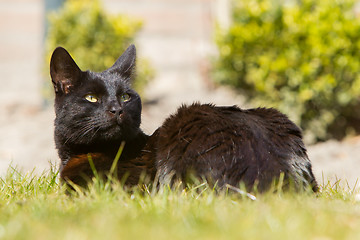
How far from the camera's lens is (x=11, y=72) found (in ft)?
29.7

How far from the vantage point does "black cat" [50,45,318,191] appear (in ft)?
8.05

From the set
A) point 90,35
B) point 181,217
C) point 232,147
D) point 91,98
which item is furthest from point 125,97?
point 90,35

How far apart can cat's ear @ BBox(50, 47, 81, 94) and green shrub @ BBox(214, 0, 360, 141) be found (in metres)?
3.30

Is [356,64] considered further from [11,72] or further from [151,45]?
[11,72]

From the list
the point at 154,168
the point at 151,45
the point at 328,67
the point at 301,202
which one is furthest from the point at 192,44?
the point at 301,202

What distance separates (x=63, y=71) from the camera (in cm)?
290

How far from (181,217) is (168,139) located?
0.87 metres

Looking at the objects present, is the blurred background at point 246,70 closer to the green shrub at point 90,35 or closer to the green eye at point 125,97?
the green shrub at point 90,35

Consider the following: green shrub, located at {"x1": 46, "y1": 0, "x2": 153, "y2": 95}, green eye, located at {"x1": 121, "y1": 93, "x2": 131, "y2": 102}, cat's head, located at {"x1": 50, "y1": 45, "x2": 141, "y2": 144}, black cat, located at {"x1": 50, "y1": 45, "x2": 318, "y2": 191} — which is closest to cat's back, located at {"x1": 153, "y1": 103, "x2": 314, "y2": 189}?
black cat, located at {"x1": 50, "y1": 45, "x2": 318, "y2": 191}

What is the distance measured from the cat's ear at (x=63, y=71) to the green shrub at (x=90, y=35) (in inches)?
137

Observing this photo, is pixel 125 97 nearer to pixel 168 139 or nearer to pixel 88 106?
pixel 88 106

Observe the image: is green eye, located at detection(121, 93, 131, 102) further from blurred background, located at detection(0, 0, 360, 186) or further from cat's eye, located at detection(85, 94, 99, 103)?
blurred background, located at detection(0, 0, 360, 186)

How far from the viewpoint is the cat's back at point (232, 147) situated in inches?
95.8

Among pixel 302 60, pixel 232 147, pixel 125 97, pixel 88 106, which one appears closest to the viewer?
pixel 232 147
